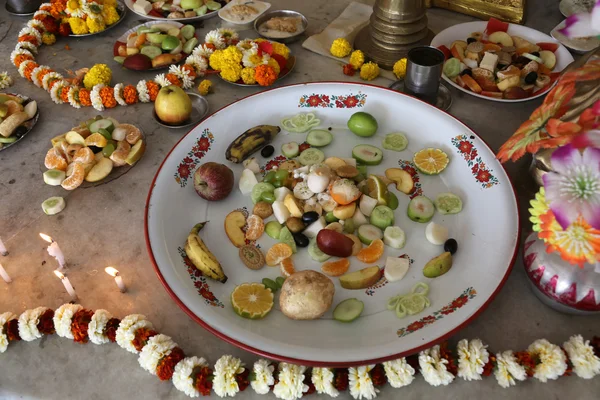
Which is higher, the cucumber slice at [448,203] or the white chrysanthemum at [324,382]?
the cucumber slice at [448,203]

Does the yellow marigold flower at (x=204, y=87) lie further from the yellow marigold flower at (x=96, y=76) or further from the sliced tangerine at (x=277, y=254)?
the sliced tangerine at (x=277, y=254)

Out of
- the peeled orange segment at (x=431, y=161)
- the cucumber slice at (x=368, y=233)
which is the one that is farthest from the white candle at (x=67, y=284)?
the peeled orange segment at (x=431, y=161)

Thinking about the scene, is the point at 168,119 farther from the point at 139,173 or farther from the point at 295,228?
the point at 295,228

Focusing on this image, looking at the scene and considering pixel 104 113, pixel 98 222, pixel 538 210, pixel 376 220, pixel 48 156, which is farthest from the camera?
pixel 104 113

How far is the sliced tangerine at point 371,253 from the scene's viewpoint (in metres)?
1.53

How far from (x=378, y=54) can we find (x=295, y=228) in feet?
3.57

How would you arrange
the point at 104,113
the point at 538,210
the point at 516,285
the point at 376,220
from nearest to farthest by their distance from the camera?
the point at 538,210, the point at 516,285, the point at 376,220, the point at 104,113

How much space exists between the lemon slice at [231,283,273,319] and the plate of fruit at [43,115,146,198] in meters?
0.82

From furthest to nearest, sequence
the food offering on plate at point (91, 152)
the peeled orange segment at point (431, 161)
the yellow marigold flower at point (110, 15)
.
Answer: the yellow marigold flower at point (110, 15) → the food offering on plate at point (91, 152) → the peeled orange segment at point (431, 161)

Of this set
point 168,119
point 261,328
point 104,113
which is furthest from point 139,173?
point 261,328

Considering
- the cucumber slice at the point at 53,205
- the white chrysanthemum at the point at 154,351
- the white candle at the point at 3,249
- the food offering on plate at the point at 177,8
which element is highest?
the food offering on plate at the point at 177,8

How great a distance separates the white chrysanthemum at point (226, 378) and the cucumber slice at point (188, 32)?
1776 mm

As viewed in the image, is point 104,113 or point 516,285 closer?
point 516,285

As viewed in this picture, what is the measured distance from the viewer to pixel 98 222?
5.83 feet
